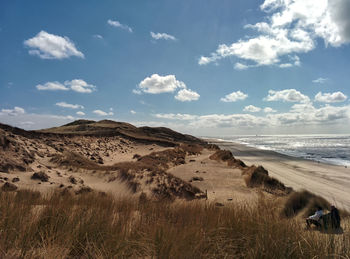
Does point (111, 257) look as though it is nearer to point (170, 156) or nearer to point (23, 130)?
point (170, 156)

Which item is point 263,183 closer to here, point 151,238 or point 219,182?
point 219,182

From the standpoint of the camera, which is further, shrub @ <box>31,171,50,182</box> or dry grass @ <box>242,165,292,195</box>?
dry grass @ <box>242,165,292,195</box>

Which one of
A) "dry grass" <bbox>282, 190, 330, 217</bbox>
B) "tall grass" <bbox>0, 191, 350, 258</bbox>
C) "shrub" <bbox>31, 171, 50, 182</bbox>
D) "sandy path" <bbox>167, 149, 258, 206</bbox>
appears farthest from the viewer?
"shrub" <bbox>31, 171, 50, 182</bbox>

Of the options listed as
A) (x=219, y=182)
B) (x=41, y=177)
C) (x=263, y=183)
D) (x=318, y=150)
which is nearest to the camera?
(x=41, y=177)

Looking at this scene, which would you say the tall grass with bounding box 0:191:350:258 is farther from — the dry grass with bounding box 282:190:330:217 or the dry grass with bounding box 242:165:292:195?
the dry grass with bounding box 242:165:292:195

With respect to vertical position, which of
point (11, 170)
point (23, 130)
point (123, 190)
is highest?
point (23, 130)

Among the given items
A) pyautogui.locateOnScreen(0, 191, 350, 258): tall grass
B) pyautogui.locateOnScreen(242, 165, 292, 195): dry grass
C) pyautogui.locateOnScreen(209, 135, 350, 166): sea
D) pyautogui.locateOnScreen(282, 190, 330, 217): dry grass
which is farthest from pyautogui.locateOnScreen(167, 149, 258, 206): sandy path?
pyautogui.locateOnScreen(209, 135, 350, 166): sea

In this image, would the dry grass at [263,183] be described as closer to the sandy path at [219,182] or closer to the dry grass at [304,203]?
the sandy path at [219,182]

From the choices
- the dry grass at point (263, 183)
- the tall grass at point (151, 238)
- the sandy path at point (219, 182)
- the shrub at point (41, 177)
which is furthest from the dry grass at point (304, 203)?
the shrub at point (41, 177)

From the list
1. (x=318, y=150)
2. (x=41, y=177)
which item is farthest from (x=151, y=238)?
(x=318, y=150)

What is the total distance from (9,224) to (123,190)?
827 centimetres

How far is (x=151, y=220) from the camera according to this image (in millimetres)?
4203

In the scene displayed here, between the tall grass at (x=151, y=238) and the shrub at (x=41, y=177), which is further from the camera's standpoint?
the shrub at (x=41, y=177)

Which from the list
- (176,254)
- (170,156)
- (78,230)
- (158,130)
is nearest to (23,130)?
(170,156)
